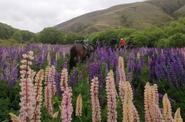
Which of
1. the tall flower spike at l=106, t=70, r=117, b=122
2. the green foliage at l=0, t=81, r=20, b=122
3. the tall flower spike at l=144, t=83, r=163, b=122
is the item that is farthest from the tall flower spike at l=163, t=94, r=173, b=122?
the green foliage at l=0, t=81, r=20, b=122

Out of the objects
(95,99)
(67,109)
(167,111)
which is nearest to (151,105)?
(167,111)

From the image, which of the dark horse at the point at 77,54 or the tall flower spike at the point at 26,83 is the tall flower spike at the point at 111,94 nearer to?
the tall flower spike at the point at 26,83

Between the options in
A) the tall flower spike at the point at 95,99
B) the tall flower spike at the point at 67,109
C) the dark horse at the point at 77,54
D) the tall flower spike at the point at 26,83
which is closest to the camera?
the tall flower spike at the point at 26,83

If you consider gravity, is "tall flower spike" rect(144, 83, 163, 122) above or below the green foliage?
above

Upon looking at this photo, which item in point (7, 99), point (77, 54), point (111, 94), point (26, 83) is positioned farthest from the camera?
point (77, 54)

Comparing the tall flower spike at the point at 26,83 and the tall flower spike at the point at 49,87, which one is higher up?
the tall flower spike at the point at 26,83

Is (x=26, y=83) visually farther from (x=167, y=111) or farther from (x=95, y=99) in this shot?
(x=95, y=99)

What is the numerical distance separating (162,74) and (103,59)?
2.28 metres

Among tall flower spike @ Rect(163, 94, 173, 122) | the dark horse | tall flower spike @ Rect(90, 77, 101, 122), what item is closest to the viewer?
tall flower spike @ Rect(163, 94, 173, 122)

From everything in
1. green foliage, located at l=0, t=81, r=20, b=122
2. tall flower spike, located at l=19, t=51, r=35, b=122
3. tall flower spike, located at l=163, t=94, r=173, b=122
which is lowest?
green foliage, located at l=0, t=81, r=20, b=122

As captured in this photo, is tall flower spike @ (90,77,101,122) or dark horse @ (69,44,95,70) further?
dark horse @ (69,44,95,70)

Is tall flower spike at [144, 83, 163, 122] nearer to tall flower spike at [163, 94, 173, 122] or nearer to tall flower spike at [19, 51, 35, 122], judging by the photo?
tall flower spike at [163, 94, 173, 122]

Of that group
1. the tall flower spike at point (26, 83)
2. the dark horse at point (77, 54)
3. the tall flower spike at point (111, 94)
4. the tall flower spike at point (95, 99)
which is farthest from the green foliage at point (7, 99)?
the tall flower spike at point (26, 83)

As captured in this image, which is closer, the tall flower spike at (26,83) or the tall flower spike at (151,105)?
the tall flower spike at (26,83)
